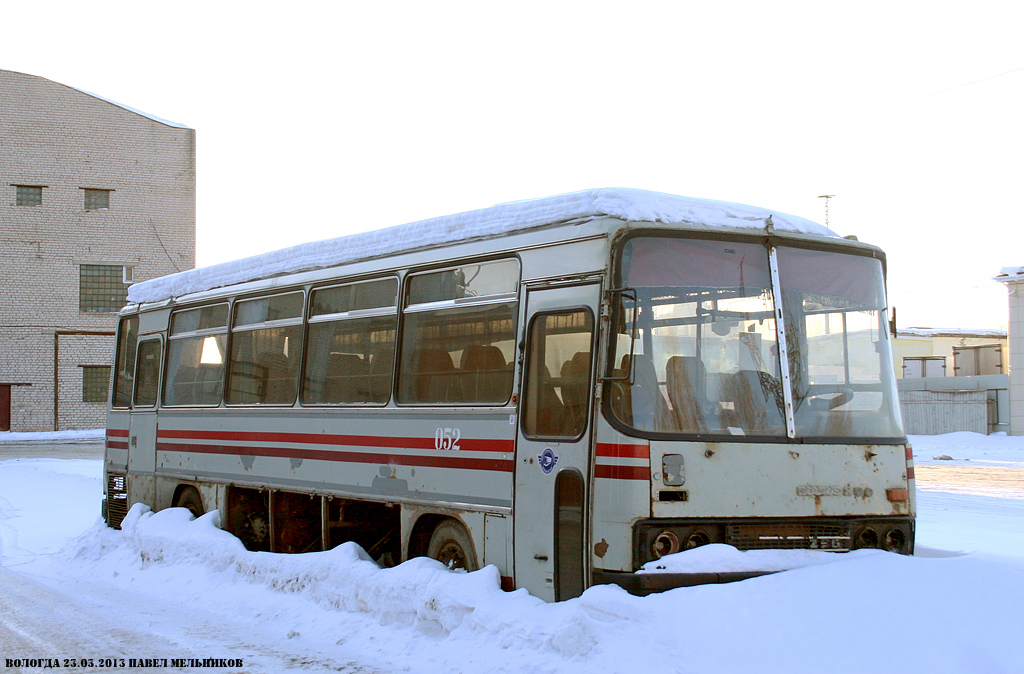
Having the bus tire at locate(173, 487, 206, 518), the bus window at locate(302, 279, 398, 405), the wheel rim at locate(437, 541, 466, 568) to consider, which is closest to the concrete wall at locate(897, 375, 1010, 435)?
the bus tire at locate(173, 487, 206, 518)

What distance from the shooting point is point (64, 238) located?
46094 millimetres

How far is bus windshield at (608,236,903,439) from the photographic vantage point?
6629 millimetres

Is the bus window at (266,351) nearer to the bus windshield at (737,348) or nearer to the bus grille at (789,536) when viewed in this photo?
the bus windshield at (737,348)

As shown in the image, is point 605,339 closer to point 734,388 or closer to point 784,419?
point 734,388

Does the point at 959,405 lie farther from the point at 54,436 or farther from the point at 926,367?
the point at 54,436

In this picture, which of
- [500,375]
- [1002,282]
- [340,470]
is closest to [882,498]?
[500,375]

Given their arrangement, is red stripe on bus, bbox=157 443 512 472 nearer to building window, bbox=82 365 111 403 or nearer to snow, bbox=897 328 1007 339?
building window, bbox=82 365 111 403

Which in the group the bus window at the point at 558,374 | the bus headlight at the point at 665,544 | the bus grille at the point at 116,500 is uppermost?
the bus window at the point at 558,374

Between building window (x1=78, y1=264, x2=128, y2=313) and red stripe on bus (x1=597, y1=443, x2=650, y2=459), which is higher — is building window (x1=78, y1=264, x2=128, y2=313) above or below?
above

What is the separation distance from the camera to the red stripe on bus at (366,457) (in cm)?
760

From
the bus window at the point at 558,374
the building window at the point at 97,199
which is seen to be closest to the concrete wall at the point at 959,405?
the building window at the point at 97,199

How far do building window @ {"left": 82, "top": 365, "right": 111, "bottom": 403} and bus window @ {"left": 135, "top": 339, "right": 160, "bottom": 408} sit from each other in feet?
117

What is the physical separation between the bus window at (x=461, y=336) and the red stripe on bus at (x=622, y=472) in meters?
1.16

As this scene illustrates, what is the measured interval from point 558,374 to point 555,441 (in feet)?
1.56
